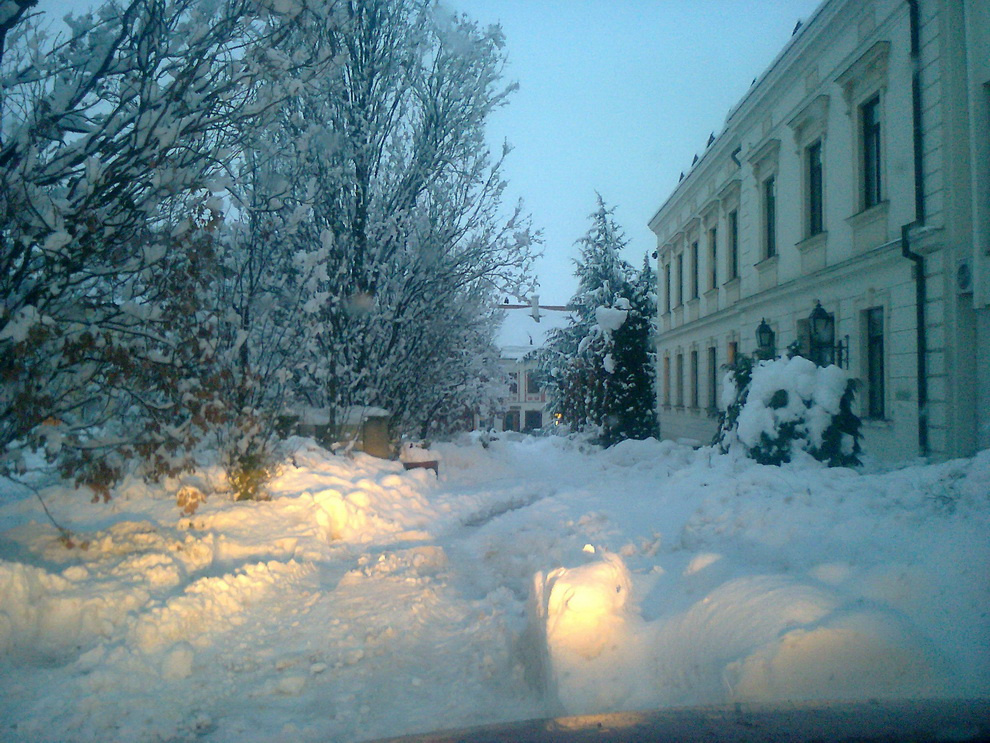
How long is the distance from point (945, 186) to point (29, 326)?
11144 mm

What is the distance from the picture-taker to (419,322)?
15406mm

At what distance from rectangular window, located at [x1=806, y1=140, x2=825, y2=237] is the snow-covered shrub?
5787 mm

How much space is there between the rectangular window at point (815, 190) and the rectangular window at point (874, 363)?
8.93 feet

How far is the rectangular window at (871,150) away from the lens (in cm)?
1273

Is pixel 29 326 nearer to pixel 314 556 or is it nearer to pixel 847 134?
pixel 314 556

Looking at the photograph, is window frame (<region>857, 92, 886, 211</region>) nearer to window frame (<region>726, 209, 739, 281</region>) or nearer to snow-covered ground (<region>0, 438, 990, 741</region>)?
snow-covered ground (<region>0, 438, 990, 741</region>)

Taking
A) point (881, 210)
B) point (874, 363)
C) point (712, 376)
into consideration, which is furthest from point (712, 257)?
point (881, 210)

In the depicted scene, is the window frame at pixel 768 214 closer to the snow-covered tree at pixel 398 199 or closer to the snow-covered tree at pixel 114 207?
the snow-covered tree at pixel 398 199

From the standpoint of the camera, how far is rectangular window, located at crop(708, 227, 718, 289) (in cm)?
2225

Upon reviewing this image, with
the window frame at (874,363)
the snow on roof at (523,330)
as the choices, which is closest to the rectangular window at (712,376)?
the window frame at (874,363)

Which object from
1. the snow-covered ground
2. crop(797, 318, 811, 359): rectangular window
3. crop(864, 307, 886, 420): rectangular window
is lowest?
the snow-covered ground

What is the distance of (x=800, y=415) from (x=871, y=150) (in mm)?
5825

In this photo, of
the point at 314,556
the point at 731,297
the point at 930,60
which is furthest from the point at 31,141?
the point at 731,297

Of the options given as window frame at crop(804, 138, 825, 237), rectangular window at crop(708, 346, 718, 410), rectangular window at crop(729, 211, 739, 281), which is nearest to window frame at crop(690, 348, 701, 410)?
rectangular window at crop(708, 346, 718, 410)
